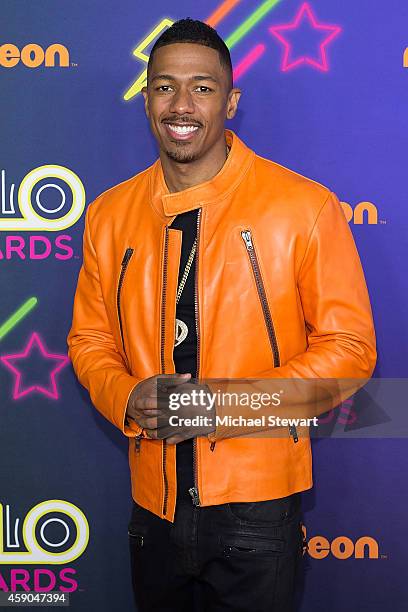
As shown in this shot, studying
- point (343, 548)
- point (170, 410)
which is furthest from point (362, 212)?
point (343, 548)

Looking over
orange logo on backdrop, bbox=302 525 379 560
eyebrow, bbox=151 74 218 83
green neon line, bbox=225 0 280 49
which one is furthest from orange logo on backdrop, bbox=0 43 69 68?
orange logo on backdrop, bbox=302 525 379 560

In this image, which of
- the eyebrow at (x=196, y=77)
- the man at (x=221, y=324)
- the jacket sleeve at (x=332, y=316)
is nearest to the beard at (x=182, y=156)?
the man at (x=221, y=324)

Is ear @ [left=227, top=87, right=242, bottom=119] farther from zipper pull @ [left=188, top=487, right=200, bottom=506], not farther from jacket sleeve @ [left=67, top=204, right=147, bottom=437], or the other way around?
zipper pull @ [left=188, top=487, right=200, bottom=506]

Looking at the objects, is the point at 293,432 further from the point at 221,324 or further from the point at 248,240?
the point at 248,240

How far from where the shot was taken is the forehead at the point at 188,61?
1.78m

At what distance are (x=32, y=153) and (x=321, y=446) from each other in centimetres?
118

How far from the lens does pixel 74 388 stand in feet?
7.82

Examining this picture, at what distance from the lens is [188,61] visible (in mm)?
1778

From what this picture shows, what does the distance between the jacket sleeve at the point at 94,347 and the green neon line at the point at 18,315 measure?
1.16ft

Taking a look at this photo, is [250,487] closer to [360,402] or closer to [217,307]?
[217,307]

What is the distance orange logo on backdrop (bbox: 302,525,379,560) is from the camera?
93.5 inches

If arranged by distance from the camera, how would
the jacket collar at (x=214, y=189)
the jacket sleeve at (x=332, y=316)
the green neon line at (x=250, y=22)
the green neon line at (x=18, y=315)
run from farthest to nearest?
the green neon line at (x=18, y=315) < the green neon line at (x=250, y=22) < the jacket collar at (x=214, y=189) < the jacket sleeve at (x=332, y=316)

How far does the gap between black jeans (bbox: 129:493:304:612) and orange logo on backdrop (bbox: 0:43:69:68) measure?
4.10 feet

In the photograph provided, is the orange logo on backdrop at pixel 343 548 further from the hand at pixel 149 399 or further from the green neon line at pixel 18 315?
the green neon line at pixel 18 315
